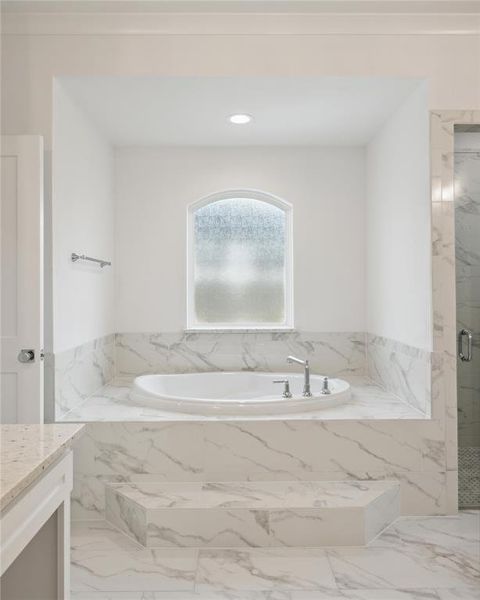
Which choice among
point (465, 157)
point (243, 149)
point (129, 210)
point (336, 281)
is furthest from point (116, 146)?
point (465, 157)

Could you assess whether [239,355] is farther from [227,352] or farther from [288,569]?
[288,569]

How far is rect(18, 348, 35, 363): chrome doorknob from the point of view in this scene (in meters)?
2.59

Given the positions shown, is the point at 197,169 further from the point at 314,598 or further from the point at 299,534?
the point at 314,598

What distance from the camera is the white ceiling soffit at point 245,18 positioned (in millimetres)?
2744

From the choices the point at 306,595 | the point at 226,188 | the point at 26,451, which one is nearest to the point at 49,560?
the point at 26,451

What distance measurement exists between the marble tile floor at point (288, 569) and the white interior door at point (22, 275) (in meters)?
0.75

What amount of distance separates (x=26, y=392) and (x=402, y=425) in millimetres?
1976

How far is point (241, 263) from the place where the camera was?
4.31 metres

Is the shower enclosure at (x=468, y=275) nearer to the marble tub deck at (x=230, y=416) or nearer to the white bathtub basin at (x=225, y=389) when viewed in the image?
the marble tub deck at (x=230, y=416)

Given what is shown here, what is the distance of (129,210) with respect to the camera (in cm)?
416

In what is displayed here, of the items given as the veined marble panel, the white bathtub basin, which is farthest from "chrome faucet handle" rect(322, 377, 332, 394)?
the veined marble panel

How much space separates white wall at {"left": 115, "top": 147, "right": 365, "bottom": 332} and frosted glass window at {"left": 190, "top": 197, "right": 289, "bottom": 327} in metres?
0.15

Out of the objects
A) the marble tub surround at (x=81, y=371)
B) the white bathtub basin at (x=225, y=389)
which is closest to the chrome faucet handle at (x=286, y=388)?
the white bathtub basin at (x=225, y=389)

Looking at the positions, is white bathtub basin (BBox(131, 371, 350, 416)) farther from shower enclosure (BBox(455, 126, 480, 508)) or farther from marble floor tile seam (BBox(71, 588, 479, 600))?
shower enclosure (BBox(455, 126, 480, 508))
